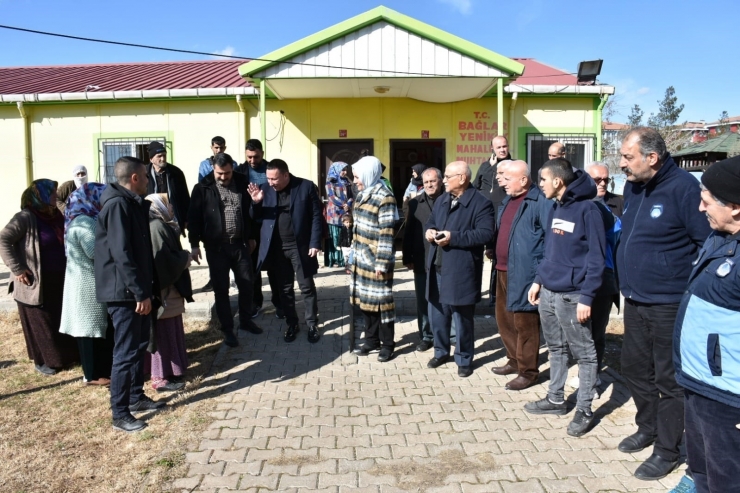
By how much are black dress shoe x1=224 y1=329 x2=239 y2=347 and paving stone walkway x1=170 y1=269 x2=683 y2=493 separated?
0.14m

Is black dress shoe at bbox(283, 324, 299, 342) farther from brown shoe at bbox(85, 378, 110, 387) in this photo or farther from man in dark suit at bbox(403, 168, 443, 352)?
brown shoe at bbox(85, 378, 110, 387)

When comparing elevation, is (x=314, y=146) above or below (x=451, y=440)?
above

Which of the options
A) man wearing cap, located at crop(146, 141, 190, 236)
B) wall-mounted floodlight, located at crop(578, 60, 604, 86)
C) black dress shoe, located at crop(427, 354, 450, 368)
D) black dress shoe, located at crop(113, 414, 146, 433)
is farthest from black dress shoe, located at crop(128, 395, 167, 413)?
wall-mounted floodlight, located at crop(578, 60, 604, 86)

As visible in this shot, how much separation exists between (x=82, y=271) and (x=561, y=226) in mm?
3727

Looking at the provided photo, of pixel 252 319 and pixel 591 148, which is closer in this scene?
pixel 252 319

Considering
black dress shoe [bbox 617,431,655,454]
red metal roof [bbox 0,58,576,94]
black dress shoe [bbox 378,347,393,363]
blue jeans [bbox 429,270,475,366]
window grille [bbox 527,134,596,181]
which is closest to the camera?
black dress shoe [bbox 617,431,655,454]

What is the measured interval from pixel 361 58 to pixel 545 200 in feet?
16.1

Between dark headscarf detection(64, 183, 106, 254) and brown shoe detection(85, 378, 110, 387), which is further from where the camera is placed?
brown shoe detection(85, 378, 110, 387)

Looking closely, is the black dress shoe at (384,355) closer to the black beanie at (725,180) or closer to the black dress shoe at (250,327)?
the black dress shoe at (250,327)

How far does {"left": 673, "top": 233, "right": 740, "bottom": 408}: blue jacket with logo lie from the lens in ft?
7.56

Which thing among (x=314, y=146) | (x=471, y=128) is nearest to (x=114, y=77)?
(x=314, y=146)

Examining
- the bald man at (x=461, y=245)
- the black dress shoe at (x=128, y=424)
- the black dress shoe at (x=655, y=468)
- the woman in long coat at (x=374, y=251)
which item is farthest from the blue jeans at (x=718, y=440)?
the black dress shoe at (x=128, y=424)

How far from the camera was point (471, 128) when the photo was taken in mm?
10641

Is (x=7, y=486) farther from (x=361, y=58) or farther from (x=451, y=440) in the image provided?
(x=361, y=58)
